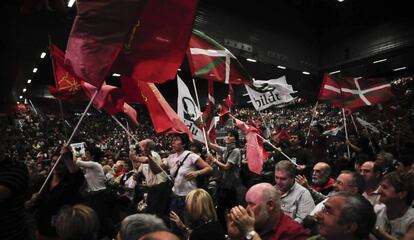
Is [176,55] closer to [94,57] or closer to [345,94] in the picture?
[94,57]

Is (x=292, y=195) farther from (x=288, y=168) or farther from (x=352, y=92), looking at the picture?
(x=352, y=92)

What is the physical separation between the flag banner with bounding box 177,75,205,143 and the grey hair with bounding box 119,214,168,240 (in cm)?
445

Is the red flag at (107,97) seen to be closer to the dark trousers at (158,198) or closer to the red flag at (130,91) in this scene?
the red flag at (130,91)

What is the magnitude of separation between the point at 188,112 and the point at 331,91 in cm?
401

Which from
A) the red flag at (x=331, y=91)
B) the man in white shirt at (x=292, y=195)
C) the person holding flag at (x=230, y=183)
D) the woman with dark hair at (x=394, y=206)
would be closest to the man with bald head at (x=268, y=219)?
the woman with dark hair at (x=394, y=206)

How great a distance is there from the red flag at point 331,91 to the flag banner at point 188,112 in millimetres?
3601

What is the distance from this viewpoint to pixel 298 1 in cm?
2011

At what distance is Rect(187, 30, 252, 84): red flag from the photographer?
18.1 feet

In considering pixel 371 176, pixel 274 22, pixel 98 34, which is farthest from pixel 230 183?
pixel 274 22

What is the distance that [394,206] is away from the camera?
146 inches

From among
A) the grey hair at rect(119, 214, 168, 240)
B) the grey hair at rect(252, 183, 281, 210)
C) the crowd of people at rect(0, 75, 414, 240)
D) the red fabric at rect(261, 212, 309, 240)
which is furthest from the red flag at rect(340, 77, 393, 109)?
the grey hair at rect(119, 214, 168, 240)

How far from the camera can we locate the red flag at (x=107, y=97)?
5570 mm

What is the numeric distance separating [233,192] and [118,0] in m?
4.27

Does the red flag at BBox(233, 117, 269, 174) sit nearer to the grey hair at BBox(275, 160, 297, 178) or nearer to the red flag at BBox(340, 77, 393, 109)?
the grey hair at BBox(275, 160, 297, 178)
